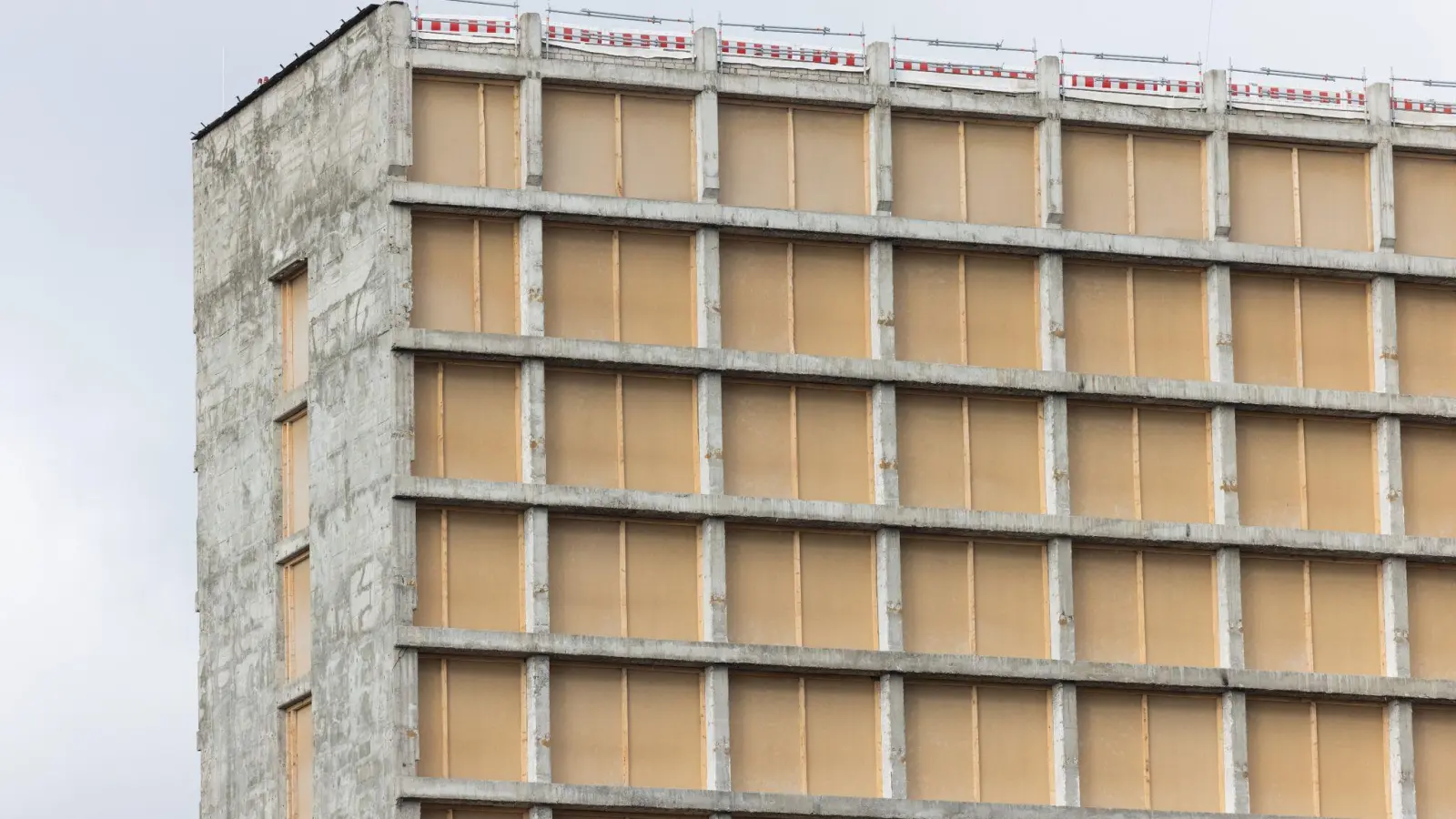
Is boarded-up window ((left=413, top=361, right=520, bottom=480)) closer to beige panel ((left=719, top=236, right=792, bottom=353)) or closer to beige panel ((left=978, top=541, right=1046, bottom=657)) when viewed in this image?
beige panel ((left=719, top=236, right=792, bottom=353))

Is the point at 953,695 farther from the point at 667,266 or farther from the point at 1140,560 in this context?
the point at 667,266

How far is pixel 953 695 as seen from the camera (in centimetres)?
7356

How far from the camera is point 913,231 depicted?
74.7 metres

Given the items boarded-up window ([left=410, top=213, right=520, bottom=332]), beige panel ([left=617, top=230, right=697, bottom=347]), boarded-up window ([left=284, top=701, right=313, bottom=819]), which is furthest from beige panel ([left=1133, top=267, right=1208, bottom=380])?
boarded-up window ([left=284, top=701, right=313, bottom=819])

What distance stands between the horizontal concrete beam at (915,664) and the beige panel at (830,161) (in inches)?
354

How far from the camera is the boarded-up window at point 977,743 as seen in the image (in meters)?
73.1

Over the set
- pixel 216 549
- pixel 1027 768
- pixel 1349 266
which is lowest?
pixel 1027 768

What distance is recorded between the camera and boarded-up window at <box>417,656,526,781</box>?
2766 inches

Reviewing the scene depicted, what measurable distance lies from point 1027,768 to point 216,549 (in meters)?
17.4

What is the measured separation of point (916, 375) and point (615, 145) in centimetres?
743

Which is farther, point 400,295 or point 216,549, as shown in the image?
point 216,549

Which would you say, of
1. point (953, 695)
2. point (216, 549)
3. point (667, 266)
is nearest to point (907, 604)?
point (953, 695)

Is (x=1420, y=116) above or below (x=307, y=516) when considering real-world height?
above

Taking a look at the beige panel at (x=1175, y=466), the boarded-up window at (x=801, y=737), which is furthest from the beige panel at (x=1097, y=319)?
the boarded-up window at (x=801, y=737)
